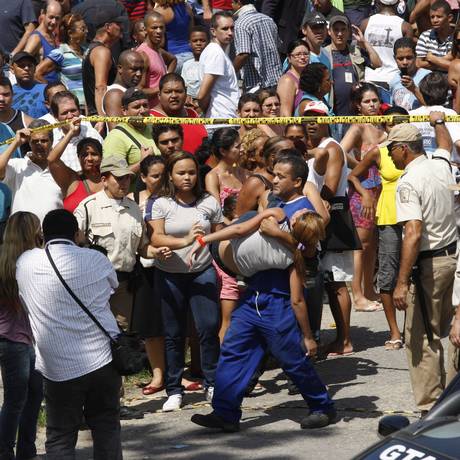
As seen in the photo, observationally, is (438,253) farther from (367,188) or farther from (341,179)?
(367,188)

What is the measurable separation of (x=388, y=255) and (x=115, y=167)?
107 inches

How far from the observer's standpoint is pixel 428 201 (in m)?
8.05

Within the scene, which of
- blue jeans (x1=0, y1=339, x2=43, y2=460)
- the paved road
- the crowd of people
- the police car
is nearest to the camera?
the police car

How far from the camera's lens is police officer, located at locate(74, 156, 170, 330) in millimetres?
8930

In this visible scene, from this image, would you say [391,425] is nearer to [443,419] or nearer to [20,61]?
[443,419]

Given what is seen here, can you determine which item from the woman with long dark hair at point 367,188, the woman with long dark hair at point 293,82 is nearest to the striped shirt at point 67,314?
the woman with long dark hair at point 367,188

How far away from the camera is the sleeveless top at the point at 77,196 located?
950 centimetres

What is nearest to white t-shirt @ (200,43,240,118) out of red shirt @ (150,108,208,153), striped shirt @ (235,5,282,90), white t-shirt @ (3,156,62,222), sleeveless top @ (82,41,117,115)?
striped shirt @ (235,5,282,90)

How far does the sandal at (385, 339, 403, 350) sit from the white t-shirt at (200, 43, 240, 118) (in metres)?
3.39

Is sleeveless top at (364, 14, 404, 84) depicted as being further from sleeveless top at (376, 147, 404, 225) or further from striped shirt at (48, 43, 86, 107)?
sleeveless top at (376, 147, 404, 225)

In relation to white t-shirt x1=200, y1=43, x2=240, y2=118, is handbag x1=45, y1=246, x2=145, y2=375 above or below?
below

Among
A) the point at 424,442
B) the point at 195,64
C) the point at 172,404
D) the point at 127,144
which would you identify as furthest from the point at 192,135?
the point at 424,442

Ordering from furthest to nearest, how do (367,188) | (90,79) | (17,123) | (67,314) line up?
(90,79)
(367,188)
(17,123)
(67,314)

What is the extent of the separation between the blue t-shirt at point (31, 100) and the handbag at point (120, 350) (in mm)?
5515
